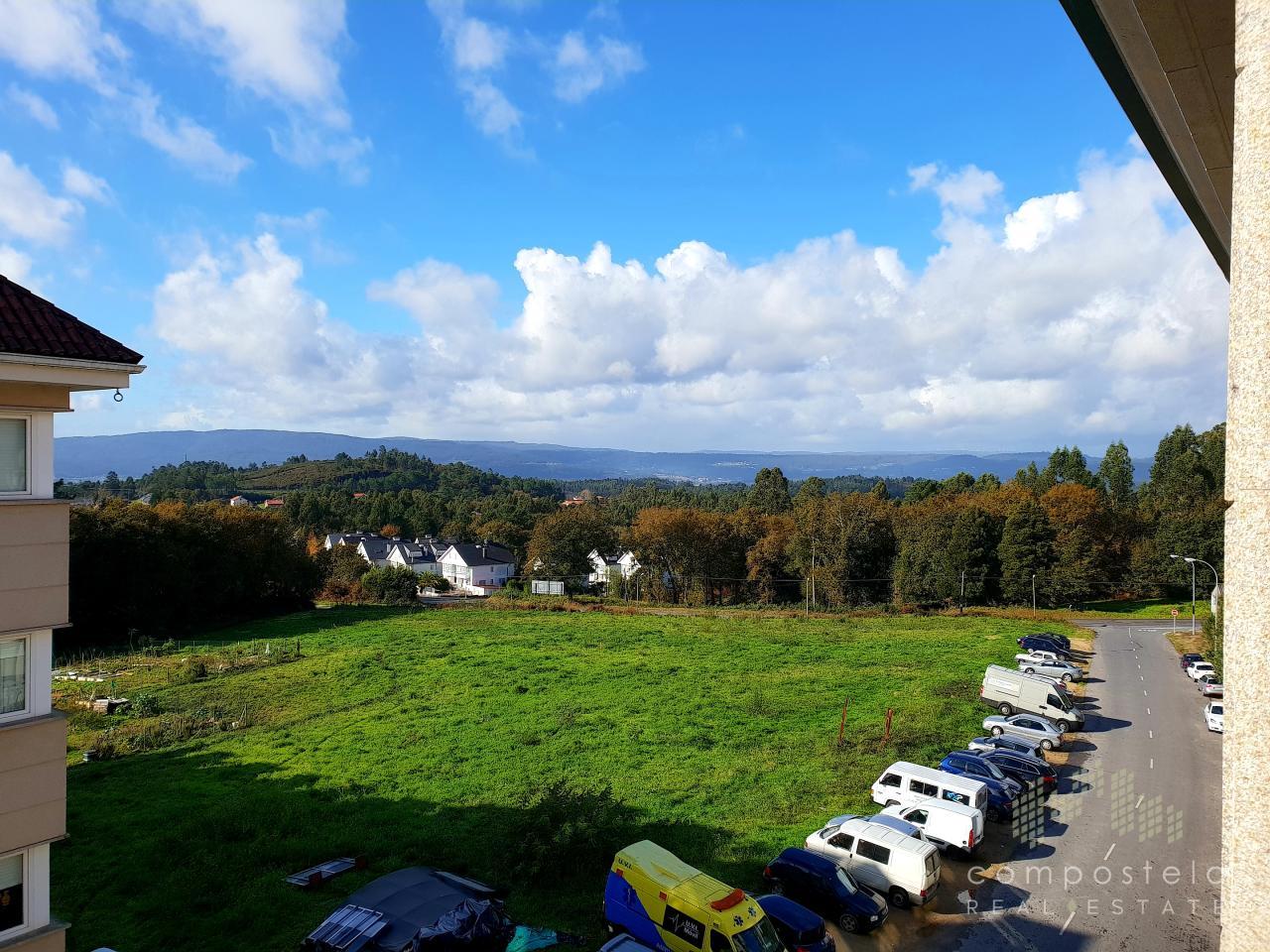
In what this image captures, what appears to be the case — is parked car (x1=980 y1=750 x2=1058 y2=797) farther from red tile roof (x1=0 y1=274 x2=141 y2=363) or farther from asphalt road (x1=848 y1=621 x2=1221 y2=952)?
red tile roof (x1=0 y1=274 x2=141 y2=363)

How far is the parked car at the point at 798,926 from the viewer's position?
966 cm

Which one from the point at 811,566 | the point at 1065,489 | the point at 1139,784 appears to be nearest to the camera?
the point at 1139,784

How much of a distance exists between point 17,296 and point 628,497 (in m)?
101

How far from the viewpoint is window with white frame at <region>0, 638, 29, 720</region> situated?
488cm

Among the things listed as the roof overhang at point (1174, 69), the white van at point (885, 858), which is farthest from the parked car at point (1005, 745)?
the roof overhang at point (1174, 69)

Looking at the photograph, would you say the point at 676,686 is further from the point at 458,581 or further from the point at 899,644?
the point at 458,581

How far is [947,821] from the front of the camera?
12.9 metres

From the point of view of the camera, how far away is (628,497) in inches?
4149

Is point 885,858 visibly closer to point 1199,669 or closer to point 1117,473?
point 1199,669

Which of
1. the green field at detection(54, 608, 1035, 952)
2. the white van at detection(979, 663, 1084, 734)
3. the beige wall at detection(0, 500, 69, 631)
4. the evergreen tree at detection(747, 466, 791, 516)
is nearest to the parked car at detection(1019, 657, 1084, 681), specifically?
the green field at detection(54, 608, 1035, 952)

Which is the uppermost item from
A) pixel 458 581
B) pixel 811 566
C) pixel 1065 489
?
pixel 1065 489

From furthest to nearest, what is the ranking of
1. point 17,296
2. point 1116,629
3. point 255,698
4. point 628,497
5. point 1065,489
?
point 628,497, point 1065,489, point 1116,629, point 255,698, point 17,296

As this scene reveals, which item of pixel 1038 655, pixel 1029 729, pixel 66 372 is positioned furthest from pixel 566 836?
pixel 1038 655

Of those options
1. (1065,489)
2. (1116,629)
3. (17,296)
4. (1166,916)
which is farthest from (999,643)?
(17,296)
